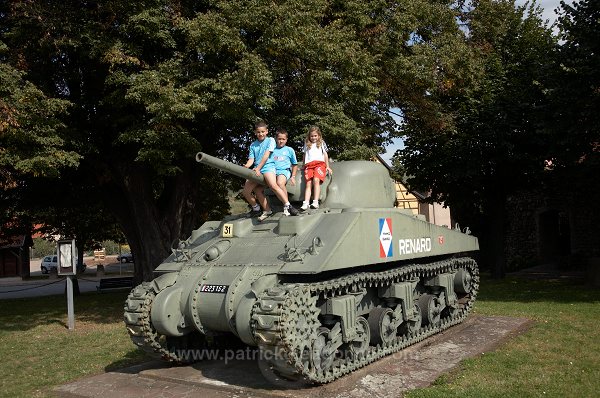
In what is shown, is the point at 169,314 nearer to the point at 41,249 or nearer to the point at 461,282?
the point at 461,282

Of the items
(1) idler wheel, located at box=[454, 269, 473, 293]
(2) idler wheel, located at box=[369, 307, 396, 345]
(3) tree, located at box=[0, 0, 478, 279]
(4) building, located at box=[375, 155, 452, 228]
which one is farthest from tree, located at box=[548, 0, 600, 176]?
(4) building, located at box=[375, 155, 452, 228]

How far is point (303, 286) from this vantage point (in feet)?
23.6

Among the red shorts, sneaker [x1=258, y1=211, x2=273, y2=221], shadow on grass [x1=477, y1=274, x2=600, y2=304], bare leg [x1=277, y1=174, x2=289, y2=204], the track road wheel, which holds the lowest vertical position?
shadow on grass [x1=477, y1=274, x2=600, y2=304]

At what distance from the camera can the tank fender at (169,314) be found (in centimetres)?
784

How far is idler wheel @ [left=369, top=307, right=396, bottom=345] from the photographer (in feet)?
29.3

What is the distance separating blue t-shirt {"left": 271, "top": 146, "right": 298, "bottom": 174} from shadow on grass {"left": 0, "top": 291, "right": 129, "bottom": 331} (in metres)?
8.11

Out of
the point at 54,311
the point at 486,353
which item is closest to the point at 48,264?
the point at 54,311

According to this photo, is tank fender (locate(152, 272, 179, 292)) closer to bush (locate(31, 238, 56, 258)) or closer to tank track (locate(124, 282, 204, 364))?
tank track (locate(124, 282, 204, 364))

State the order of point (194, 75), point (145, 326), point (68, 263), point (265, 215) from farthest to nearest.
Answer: point (68, 263), point (194, 75), point (265, 215), point (145, 326)

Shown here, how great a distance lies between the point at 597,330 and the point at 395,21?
9273 mm

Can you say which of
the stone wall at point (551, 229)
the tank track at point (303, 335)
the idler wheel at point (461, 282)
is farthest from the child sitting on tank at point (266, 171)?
the stone wall at point (551, 229)

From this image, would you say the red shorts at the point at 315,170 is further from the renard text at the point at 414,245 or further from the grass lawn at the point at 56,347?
the grass lawn at the point at 56,347

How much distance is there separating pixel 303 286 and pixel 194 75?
24.3 feet

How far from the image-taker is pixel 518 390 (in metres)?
7.25
